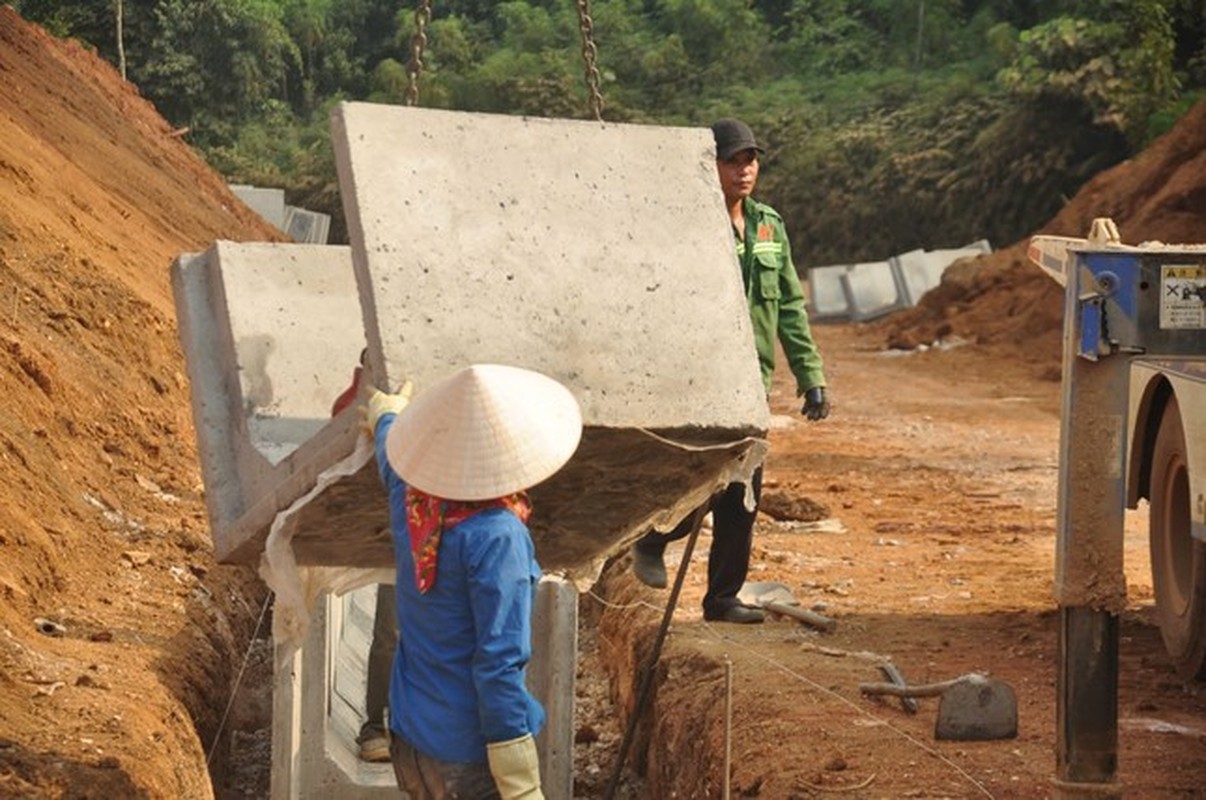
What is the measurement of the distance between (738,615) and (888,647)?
0.66 m

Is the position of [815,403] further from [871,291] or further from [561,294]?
[871,291]

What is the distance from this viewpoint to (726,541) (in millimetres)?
9023

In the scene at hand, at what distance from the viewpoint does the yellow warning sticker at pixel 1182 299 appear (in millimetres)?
5676

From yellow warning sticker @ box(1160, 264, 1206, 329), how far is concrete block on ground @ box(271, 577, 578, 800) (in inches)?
147

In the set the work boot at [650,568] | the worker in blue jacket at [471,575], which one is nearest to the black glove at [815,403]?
the work boot at [650,568]

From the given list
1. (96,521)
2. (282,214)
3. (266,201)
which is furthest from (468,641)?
(266,201)

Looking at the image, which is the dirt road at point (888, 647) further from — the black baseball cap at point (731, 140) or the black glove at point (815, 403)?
the black baseball cap at point (731, 140)


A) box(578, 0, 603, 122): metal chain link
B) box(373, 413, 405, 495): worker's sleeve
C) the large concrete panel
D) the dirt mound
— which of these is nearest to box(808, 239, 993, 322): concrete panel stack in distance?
the dirt mound

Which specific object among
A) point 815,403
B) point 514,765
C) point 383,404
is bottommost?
point 815,403

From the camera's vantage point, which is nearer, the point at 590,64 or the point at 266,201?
the point at 590,64

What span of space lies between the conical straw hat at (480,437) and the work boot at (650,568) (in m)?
3.77

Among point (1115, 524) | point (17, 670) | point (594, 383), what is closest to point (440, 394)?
point (594, 383)

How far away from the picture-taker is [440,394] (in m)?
5.22

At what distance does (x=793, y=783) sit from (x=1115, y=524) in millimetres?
2007
